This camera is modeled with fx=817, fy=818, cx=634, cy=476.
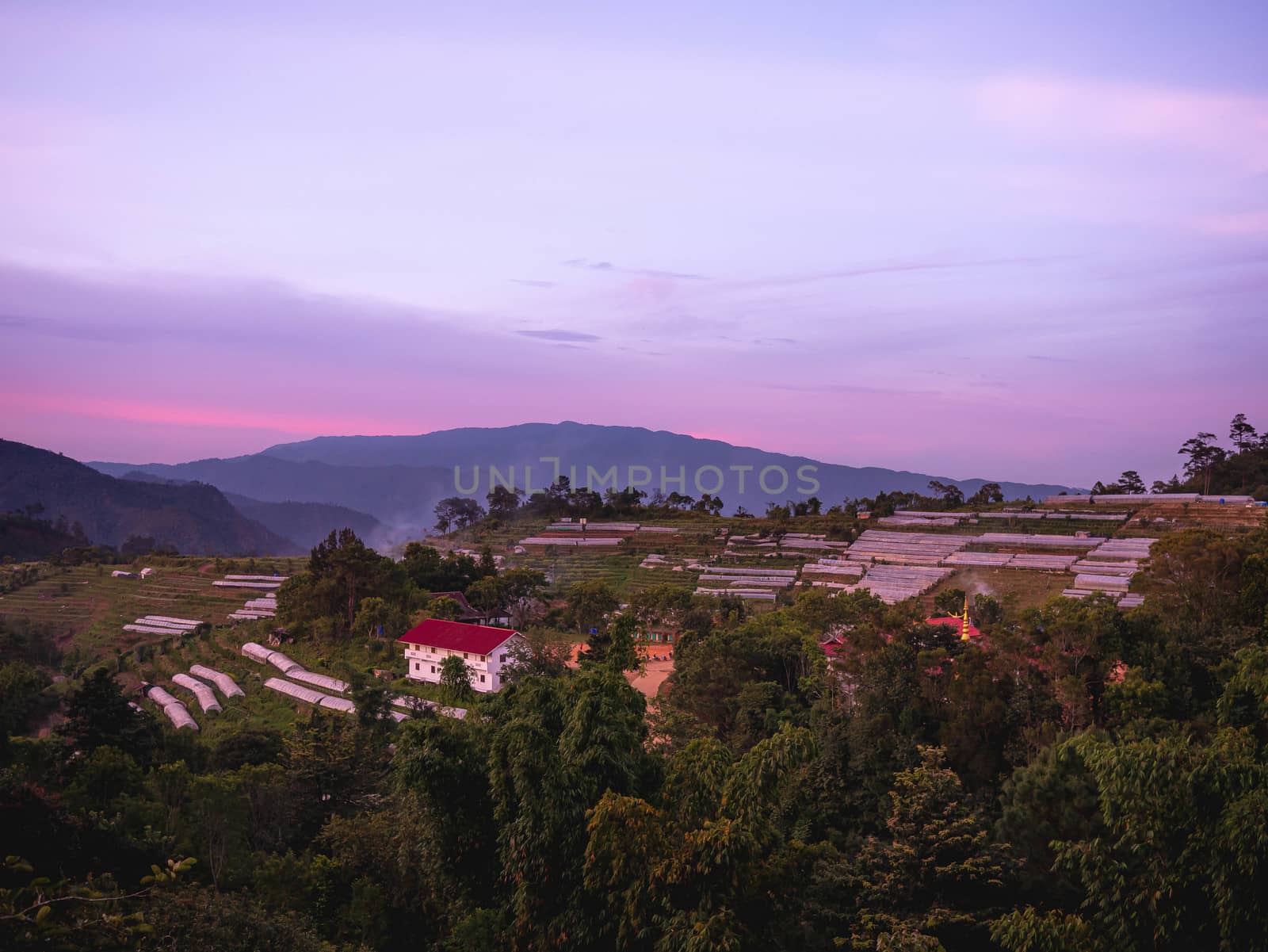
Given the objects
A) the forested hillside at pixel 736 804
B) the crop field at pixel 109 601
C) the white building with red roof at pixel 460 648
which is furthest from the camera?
the crop field at pixel 109 601

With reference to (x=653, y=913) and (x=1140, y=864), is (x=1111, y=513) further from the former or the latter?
(x=653, y=913)

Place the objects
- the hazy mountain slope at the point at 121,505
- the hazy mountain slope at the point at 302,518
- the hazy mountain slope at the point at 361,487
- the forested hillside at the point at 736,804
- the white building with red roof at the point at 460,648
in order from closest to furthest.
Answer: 1. the forested hillside at the point at 736,804
2. the white building with red roof at the point at 460,648
3. the hazy mountain slope at the point at 121,505
4. the hazy mountain slope at the point at 302,518
5. the hazy mountain slope at the point at 361,487

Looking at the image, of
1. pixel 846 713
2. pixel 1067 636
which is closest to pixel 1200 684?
pixel 1067 636

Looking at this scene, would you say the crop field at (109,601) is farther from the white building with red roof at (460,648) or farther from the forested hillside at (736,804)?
the forested hillside at (736,804)

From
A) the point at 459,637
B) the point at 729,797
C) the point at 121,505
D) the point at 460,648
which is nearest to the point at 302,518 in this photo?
the point at 121,505

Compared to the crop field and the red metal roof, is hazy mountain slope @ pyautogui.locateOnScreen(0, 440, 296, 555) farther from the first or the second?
the red metal roof

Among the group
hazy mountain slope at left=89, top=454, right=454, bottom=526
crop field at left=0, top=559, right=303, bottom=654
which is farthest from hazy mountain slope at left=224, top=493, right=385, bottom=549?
crop field at left=0, top=559, right=303, bottom=654

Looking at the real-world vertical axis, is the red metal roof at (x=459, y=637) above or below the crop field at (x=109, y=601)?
above

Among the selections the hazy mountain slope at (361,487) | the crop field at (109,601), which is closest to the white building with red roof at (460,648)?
the crop field at (109,601)
